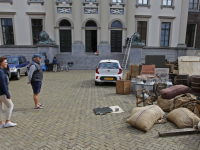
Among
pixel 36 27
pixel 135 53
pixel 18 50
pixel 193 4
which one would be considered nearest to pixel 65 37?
pixel 36 27

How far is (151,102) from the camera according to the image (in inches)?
218

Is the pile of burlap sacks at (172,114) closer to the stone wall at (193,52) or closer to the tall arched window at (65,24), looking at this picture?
the tall arched window at (65,24)

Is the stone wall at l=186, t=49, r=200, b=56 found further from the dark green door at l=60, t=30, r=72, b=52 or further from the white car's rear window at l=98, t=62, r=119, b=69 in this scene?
the dark green door at l=60, t=30, r=72, b=52

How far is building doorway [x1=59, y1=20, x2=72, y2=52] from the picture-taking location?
20.1 meters

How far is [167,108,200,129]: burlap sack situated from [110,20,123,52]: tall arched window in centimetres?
1761

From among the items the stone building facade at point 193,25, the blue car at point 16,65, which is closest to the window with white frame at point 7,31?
the blue car at point 16,65

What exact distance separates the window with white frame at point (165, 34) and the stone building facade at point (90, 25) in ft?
0.46

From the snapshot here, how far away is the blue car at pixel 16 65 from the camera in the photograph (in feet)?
36.2

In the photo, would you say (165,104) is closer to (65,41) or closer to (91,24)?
(91,24)

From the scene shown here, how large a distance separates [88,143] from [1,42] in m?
22.1

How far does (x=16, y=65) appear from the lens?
1154 cm

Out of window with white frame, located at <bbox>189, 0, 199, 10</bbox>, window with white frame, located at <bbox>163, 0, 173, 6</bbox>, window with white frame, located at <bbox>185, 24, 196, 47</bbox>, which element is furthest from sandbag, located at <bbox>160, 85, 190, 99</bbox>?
window with white frame, located at <bbox>189, 0, 199, 10</bbox>

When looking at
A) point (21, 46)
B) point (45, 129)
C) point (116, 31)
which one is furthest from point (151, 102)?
point (21, 46)

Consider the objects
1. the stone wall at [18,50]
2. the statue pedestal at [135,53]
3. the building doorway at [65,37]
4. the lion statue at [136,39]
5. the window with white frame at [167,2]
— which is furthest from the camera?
the window with white frame at [167,2]
